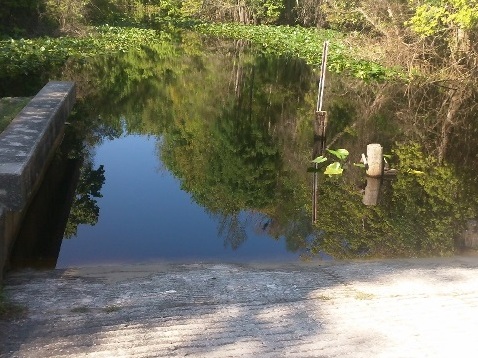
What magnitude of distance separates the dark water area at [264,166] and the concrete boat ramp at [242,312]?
1469 mm

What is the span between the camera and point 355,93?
19.4m

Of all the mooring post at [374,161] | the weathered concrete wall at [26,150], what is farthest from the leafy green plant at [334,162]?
the weathered concrete wall at [26,150]

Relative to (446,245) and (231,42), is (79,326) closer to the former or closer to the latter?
(446,245)

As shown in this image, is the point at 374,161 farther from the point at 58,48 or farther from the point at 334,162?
the point at 58,48

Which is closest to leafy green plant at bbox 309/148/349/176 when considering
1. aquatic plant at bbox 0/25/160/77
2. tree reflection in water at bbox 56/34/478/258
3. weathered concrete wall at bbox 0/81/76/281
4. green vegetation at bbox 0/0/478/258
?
green vegetation at bbox 0/0/478/258

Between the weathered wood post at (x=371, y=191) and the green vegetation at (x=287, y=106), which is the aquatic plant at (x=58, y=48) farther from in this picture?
the weathered wood post at (x=371, y=191)

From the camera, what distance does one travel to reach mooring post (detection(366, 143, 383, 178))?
11562 mm

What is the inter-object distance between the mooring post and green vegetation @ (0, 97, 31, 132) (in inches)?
266

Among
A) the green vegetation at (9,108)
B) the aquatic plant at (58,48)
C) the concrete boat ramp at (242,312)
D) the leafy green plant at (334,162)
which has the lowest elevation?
the concrete boat ramp at (242,312)

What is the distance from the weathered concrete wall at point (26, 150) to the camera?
21.7ft

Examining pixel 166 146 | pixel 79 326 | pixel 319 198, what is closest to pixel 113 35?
pixel 166 146

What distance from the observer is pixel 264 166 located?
1256cm

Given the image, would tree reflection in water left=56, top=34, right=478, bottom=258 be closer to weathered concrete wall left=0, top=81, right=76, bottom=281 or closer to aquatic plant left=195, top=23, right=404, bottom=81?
aquatic plant left=195, top=23, right=404, bottom=81

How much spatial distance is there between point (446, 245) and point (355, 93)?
36.1ft
